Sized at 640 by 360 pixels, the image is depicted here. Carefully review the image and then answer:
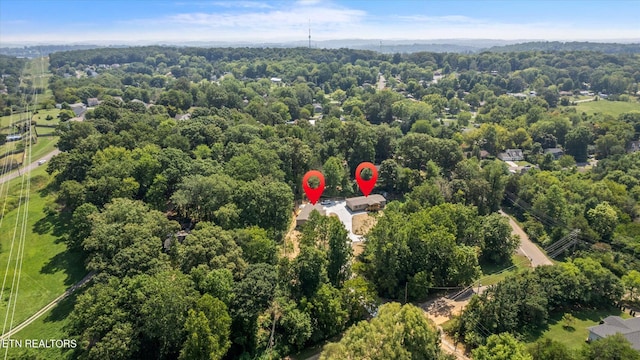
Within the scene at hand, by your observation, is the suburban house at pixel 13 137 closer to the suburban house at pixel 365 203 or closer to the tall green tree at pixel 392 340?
the suburban house at pixel 365 203

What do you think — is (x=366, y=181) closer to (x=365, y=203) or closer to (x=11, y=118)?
(x=365, y=203)

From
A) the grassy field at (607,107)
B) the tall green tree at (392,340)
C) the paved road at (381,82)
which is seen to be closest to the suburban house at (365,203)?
the tall green tree at (392,340)

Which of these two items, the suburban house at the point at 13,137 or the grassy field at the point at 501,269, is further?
the suburban house at the point at 13,137

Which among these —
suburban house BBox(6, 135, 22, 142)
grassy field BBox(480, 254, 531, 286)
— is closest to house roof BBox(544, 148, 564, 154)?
grassy field BBox(480, 254, 531, 286)

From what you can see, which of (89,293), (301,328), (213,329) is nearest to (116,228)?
(89,293)

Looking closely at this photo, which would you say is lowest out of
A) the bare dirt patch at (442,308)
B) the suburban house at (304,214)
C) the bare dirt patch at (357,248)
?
the bare dirt patch at (442,308)

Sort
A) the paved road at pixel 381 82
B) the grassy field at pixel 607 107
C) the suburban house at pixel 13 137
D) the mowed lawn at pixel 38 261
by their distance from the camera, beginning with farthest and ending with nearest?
the paved road at pixel 381 82 < the grassy field at pixel 607 107 < the suburban house at pixel 13 137 < the mowed lawn at pixel 38 261

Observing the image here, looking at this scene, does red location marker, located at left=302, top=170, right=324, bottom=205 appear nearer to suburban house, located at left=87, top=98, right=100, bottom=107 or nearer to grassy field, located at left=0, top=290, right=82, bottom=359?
grassy field, located at left=0, top=290, right=82, bottom=359

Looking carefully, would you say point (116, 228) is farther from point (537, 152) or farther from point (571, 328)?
point (537, 152)
